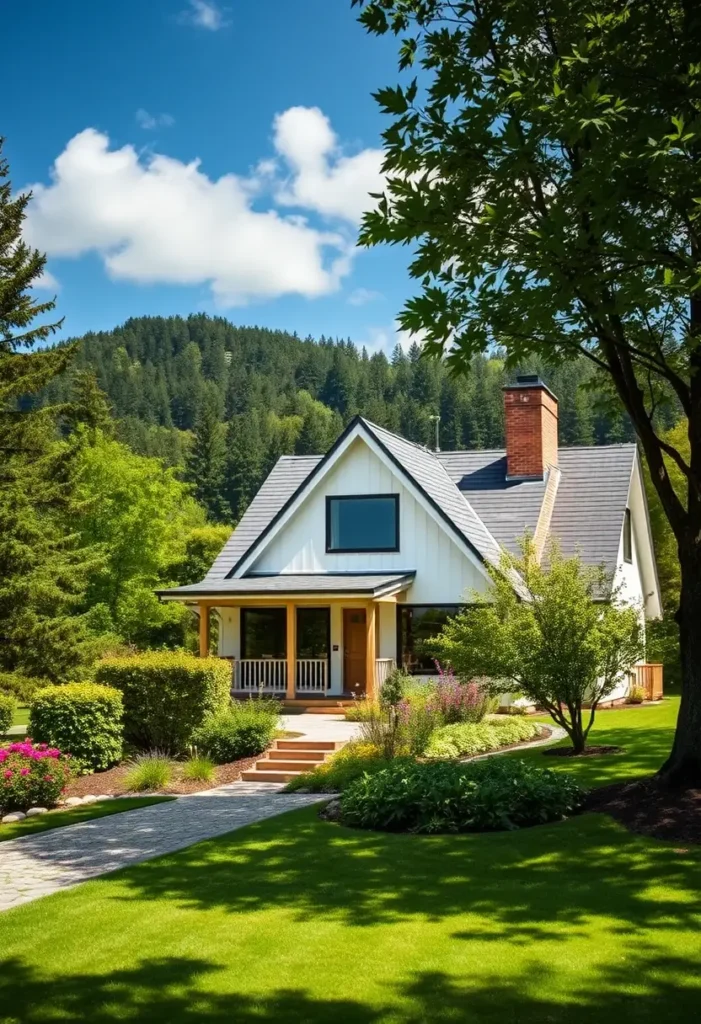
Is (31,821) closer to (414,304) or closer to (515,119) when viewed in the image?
(414,304)

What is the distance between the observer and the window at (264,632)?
2733 centimetres

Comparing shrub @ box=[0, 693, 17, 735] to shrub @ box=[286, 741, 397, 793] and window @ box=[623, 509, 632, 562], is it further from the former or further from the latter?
window @ box=[623, 509, 632, 562]

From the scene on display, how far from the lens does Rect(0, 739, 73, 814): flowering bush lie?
13.0 meters

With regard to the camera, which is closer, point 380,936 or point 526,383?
point 380,936

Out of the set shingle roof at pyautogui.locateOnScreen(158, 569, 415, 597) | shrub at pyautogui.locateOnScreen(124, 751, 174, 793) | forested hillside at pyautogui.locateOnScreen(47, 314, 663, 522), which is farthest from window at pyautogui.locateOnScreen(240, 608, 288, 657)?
forested hillside at pyautogui.locateOnScreen(47, 314, 663, 522)

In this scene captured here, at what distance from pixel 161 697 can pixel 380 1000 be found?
484 inches

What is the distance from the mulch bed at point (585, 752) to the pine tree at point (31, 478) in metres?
12.3

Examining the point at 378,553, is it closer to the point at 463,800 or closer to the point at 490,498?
the point at 490,498

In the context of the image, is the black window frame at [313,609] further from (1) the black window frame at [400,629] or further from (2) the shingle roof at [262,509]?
(2) the shingle roof at [262,509]

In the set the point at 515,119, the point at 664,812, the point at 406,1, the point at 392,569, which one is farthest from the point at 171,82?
the point at 392,569

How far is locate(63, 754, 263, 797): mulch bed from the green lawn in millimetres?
5021

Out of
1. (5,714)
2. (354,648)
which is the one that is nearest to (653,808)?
(5,714)

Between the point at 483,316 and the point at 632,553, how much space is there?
23.5m

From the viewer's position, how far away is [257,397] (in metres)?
123
